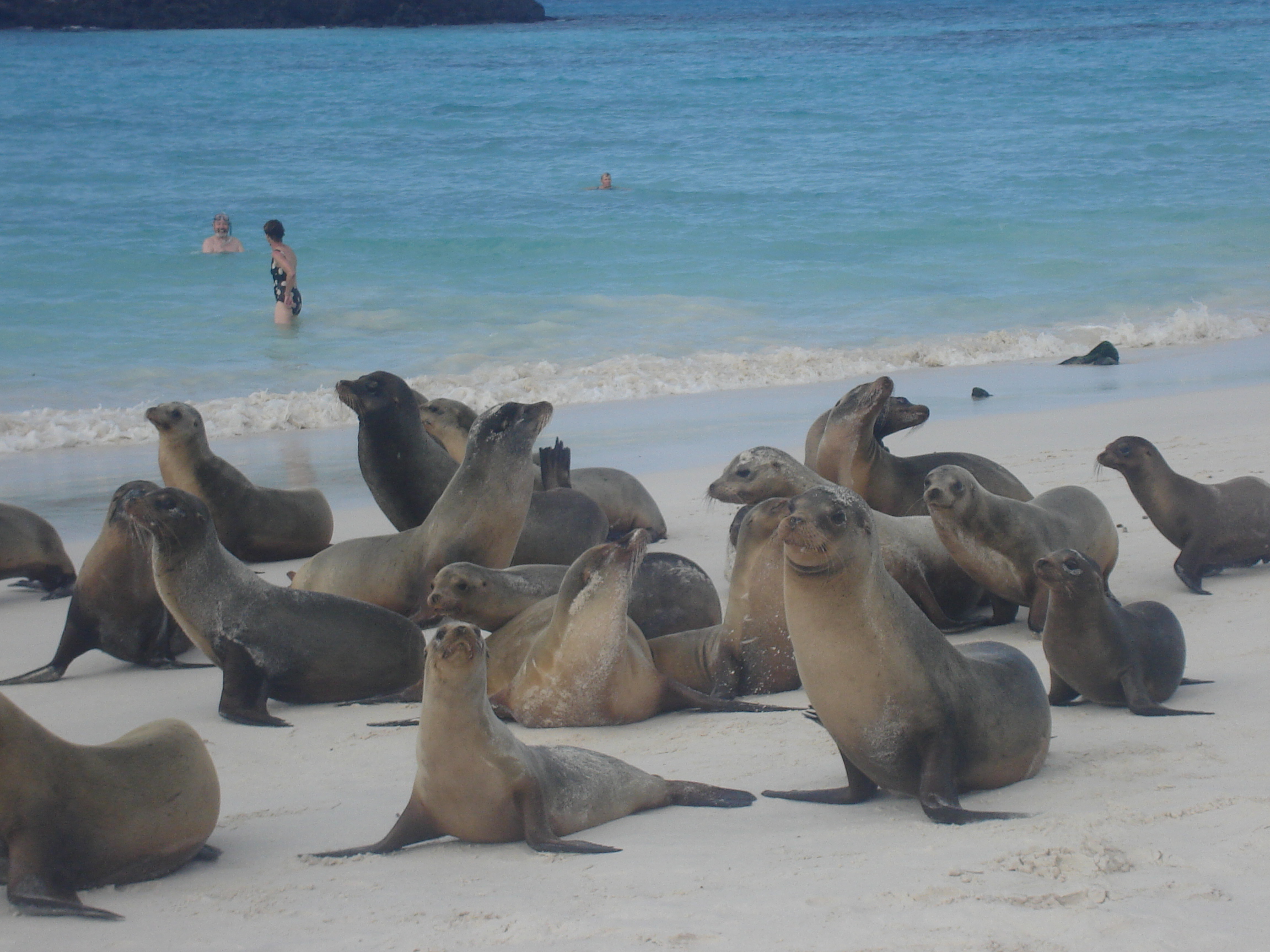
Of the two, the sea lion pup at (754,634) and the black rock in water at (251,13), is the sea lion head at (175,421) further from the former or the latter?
the black rock in water at (251,13)

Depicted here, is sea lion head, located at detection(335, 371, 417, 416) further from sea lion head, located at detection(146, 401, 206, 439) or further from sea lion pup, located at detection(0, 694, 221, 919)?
sea lion pup, located at detection(0, 694, 221, 919)

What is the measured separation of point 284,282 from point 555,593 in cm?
1213

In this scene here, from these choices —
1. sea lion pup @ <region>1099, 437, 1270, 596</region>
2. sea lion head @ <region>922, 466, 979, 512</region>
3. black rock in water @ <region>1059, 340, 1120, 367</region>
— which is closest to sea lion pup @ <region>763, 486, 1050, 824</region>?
sea lion head @ <region>922, 466, 979, 512</region>

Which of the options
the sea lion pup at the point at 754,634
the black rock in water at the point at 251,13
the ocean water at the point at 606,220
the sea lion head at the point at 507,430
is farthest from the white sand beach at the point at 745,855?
the black rock in water at the point at 251,13

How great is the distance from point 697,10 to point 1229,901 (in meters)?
95.3

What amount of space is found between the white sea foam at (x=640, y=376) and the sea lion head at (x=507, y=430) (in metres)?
5.73

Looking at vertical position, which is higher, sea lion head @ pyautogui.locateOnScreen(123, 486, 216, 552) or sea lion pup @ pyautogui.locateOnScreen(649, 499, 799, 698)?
sea lion head @ pyautogui.locateOnScreen(123, 486, 216, 552)

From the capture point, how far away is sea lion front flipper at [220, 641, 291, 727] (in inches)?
201

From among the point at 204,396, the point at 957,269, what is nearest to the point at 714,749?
the point at 204,396

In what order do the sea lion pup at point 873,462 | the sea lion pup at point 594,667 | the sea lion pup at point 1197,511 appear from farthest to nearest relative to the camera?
the sea lion pup at point 873,462 → the sea lion pup at point 1197,511 → the sea lion pup at point 594,667

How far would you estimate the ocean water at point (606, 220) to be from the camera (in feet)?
50.6

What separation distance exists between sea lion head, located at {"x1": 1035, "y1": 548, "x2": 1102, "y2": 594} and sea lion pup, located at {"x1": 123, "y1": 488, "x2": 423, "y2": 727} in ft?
7.83

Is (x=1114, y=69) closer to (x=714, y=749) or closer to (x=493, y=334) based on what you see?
(x=493, y=334)

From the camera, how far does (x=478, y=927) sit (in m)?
3.00
